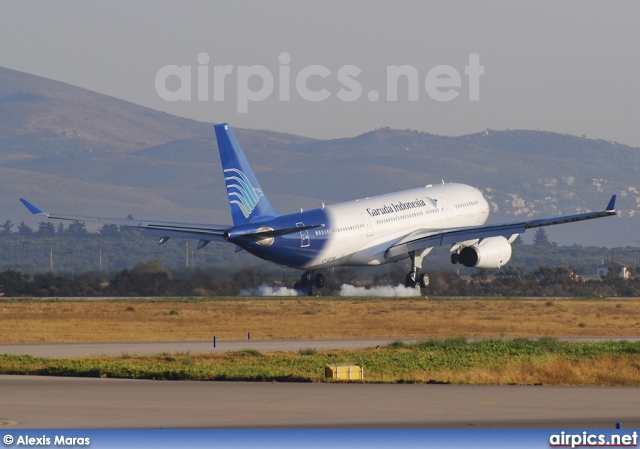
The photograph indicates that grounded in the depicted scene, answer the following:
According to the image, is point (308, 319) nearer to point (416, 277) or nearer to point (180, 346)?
point (416, 277)

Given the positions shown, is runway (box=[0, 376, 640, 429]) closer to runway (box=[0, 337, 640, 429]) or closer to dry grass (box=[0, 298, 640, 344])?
runway (box=[0, 337, 640, 429])

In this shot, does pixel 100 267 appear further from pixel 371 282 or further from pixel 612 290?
pixel 612 290

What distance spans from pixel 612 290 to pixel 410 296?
28.9 m

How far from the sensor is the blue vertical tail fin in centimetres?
7488

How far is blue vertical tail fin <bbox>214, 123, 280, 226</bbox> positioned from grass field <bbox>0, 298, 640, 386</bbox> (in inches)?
219

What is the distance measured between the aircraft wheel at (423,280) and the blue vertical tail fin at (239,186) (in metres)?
16.0

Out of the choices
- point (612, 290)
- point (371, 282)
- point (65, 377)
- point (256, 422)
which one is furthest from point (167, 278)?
point (256, 422)

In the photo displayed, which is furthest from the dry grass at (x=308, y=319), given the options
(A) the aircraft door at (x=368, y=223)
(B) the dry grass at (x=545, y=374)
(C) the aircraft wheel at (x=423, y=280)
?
→ (B) the dry grass at (x=545, y=374)

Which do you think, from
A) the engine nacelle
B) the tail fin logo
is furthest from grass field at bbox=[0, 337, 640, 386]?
the engine nacelle

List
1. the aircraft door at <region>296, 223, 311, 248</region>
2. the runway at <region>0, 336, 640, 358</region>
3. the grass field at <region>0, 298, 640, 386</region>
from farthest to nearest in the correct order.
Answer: the aircraft door at <region>296, 223, 311, 248</region>, the runway at <region>0, 336, 640, 358</region>, the grass field at <region>0, 298, 640, 386</region>

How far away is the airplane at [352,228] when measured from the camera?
7450 centimetres

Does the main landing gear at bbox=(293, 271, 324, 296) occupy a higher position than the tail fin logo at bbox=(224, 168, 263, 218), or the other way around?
the tail fin logo at bbox=(224, 168, 263, 218)

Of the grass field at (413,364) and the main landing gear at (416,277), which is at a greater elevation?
the main landing gear at (416,277)

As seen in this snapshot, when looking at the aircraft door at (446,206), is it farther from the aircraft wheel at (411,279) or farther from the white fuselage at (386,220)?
the aircraft wheel at (411,279)
